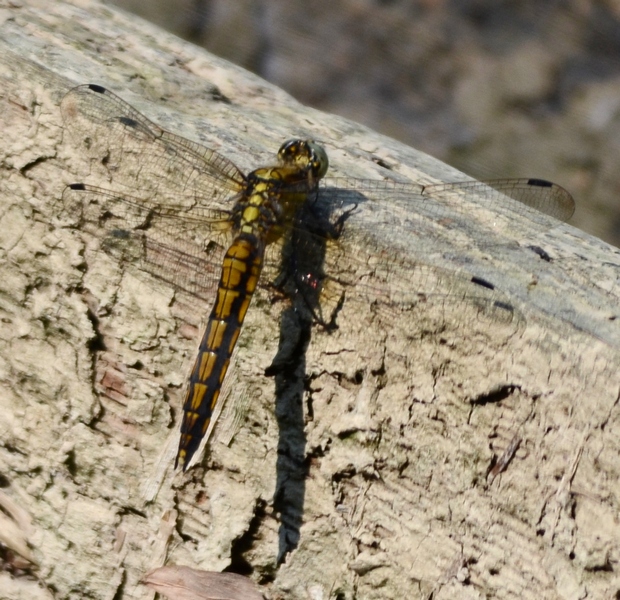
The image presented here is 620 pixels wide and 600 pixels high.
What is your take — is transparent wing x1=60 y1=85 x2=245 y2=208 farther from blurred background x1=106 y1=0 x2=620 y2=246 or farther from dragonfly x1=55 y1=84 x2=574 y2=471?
blurred background x1=106 y1=0 x2=620 y2=246

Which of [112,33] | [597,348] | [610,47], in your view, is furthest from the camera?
[610,47]

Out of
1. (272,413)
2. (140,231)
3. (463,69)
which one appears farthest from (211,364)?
(463,69)

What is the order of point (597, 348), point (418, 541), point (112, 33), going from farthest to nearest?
1. point (112, 33)
2. point (418, 541)
3. point (597, 348)

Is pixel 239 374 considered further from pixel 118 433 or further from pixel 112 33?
pixel 112 33

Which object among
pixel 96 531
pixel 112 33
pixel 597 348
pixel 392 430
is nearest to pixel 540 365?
pixel 597 348

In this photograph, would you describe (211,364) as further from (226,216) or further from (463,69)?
(463,69)

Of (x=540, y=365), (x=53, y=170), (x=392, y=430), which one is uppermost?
(x=53, y=170)

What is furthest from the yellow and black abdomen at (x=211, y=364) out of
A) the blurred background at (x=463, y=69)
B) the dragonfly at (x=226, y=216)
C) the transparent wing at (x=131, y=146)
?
the blurred background at (x=463, y=69)
